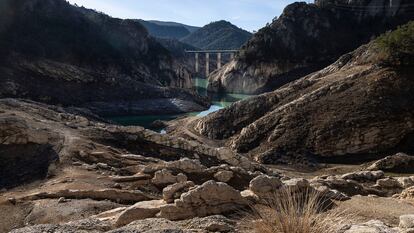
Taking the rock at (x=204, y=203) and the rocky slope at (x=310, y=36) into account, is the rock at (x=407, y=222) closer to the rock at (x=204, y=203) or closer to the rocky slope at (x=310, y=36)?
the rock at (x=204, y=203)

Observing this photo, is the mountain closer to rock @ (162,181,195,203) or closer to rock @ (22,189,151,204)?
rock @ (22,189,151,204)

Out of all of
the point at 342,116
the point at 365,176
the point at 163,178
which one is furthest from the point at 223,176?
the point at 342,116

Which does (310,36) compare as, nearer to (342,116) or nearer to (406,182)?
(342,116)

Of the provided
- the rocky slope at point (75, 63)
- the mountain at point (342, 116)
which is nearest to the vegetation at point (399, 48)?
the mountain at point (342, 116)

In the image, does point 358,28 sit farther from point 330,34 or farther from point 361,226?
point 361,226

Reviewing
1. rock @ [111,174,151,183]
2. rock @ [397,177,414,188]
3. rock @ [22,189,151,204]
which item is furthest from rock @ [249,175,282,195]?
rock @ [397,177,414,188]
